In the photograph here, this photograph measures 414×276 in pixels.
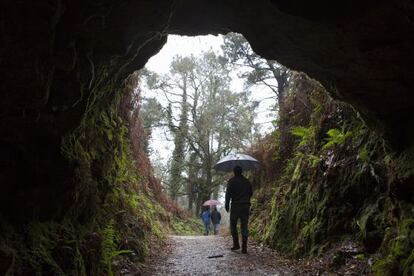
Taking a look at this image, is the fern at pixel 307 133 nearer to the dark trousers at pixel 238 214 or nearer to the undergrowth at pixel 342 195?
the undergrowth at pixel 342 195

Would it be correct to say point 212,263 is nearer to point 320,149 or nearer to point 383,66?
point 320,149

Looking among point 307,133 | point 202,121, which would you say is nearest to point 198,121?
point 202,121

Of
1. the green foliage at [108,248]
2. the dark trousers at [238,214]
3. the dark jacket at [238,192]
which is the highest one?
the dark jacket at [238,192]

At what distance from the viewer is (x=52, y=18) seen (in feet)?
11.8

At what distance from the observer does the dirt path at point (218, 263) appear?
7.15 meters

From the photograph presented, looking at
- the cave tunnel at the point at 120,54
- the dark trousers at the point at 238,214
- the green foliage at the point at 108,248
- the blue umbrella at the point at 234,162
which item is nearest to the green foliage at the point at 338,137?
the cave tunnel at the point at 120,54

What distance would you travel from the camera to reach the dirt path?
715 cm

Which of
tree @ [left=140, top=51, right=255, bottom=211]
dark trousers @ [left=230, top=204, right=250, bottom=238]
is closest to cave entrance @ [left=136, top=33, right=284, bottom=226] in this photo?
tree @ [left=140, top=51, right=255, bottom=211]

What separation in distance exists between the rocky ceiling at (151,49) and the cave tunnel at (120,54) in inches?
0.5

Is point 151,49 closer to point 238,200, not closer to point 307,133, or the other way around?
point 238,200

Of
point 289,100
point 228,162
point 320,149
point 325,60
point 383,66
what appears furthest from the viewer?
point 289,100

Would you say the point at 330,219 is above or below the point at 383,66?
below

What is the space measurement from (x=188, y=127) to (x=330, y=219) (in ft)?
69.1

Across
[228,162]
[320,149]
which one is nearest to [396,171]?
[320,149]
